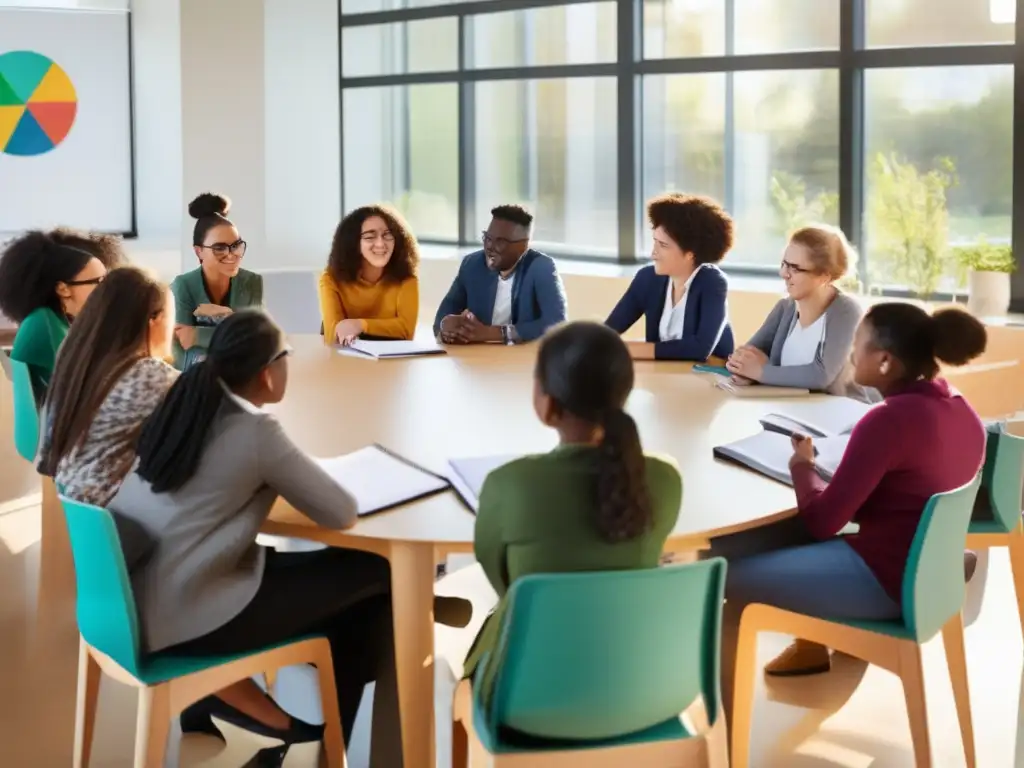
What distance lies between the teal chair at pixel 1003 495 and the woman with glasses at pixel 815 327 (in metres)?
0.57

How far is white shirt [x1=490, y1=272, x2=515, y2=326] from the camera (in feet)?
15.7

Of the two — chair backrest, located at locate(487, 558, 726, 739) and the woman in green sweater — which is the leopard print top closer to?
the woman in green sweater

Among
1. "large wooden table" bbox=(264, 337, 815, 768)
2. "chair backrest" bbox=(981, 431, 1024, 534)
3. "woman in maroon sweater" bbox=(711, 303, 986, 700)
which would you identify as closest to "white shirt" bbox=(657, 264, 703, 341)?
"large wooden table" bbox=(264, 337, 815, 768)

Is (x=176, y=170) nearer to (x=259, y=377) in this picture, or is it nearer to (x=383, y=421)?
(x=383, y=421)

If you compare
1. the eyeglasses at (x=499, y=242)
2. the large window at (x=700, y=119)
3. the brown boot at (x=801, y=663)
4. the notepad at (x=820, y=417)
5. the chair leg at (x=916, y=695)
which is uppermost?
the large window at (x=700, y=119)

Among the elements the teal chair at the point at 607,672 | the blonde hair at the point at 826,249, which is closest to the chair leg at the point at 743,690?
the teal chair at the point at 607,672

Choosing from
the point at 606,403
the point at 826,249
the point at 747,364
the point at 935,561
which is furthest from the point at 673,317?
the point at 606,403

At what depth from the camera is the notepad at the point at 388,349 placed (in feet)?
14.4

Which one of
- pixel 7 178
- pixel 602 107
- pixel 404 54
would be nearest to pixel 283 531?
pixel 602 107

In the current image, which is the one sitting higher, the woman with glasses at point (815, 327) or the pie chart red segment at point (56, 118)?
the pie chart red segment at point (56, 118)

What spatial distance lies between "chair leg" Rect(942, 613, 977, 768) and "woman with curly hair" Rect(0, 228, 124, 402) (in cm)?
251

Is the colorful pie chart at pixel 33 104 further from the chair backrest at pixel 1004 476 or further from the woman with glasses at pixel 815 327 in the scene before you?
the chair backrest at pixel 1004 476

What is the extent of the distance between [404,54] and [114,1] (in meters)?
2.15

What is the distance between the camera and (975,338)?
8.99 ft
